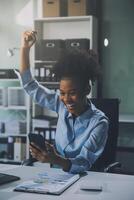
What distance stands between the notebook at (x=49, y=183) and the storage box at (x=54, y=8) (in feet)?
9.19

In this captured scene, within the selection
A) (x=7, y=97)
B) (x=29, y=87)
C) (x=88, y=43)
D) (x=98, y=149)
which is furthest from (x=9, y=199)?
(x=7, y=97)

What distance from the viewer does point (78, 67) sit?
2.38 m

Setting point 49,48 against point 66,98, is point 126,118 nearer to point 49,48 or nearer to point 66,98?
point 49,48

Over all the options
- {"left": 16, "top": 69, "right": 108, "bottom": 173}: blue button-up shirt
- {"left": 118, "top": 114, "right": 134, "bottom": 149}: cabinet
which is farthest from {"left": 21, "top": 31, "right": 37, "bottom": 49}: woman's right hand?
{"left": 118, "top": 114, "right": 134, "bottom": 149}: cabinet

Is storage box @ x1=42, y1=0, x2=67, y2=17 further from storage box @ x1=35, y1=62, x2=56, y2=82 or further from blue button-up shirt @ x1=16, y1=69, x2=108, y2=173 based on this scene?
blue button-up shirt @ x1=16, y1=69, x2=108, y2=173

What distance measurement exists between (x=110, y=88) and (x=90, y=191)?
303 centimetres

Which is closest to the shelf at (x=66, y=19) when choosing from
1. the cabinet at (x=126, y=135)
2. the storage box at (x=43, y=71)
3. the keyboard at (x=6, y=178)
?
the storage box at (x=43, y=71)

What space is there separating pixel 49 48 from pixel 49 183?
280 centimetres

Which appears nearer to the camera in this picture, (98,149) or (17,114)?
(98,149)

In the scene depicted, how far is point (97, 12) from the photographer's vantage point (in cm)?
474

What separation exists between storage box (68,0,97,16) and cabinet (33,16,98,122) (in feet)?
0.20

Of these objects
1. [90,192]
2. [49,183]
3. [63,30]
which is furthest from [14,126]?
[90,192]

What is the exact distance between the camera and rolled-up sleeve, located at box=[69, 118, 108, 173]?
6.92 feet

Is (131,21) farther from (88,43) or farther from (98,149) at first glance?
(98,149)
